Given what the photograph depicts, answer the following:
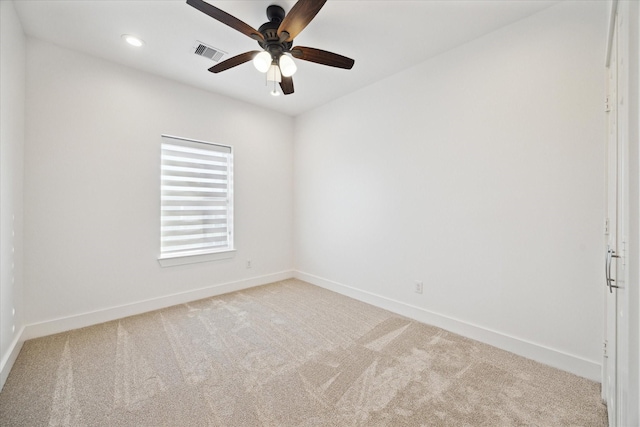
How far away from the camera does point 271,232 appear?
4.28 metres

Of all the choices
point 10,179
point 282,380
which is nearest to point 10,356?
point 10,179

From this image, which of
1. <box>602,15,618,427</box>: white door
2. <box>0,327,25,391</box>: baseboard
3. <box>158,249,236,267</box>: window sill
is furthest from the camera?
<box>158,249,236,267</box>: window sill

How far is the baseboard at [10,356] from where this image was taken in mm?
1830

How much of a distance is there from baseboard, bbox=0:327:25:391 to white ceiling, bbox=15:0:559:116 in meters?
2.62

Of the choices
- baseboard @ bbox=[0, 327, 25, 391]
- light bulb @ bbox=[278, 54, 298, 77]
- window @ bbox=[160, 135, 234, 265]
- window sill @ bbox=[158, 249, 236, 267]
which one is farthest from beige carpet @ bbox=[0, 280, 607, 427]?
light bulb @ bbox=[278, 54, 298, 77]

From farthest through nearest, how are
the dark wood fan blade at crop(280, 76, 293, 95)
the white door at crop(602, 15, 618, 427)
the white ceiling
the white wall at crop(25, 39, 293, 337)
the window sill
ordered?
the window sill → the white wall at crop(25, 39, 293, 337) → the dark wood fan blade at crop(280, 76, 293, 95) → the white ceiling → the white door at crop(602, 15, 618, 427)

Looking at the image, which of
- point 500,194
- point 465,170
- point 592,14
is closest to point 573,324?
point 500,194

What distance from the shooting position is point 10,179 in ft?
6.74

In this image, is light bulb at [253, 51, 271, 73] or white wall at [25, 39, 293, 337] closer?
light bulb at [253, 51, 271, 73]

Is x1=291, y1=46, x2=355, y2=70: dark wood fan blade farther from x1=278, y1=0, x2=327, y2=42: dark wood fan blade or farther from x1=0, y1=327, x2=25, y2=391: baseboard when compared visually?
x1=0, y1=327, x2=25, y2=391: baseboard

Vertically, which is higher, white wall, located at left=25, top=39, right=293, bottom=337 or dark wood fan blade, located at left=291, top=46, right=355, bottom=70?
dark wood fan blade, located at left=291, top=46, right=355, bottom=70

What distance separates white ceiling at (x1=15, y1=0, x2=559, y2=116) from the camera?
2062mm

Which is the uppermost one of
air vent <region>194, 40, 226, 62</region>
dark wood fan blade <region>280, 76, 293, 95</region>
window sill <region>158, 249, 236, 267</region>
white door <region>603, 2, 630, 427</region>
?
air vent <region>194, 40, 226, 62</region>

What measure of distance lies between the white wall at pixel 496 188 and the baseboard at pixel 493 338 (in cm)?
1
